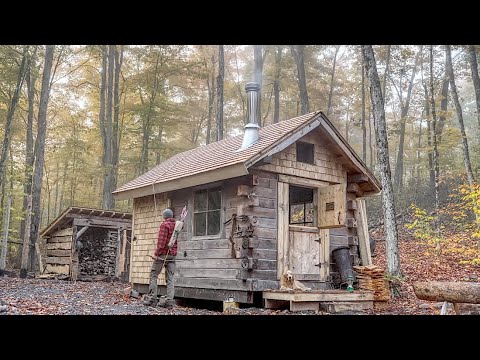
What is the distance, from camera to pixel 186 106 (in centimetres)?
2561

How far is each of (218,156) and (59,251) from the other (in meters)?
9.17

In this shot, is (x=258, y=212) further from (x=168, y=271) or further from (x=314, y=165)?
(x=168, y=271)

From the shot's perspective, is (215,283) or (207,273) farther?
(207,273)

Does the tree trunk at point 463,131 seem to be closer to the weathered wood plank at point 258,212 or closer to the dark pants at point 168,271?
the weathered wood plank at point 258,212

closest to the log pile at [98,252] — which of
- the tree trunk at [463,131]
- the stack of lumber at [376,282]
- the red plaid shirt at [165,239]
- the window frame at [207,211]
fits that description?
the window frame at [207,211]

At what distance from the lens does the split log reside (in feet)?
22.3

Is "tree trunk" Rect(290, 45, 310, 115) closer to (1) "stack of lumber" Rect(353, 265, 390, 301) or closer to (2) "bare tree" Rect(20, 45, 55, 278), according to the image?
(2) "bare tree" Rect(20, 45, 55, 278)

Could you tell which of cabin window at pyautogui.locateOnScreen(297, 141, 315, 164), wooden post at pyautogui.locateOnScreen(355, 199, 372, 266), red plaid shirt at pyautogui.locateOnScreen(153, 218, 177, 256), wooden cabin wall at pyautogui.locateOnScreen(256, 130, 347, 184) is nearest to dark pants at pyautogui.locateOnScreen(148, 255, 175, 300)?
red plaid shirt at pyautogui.locateOnScreen(153, 218, 177, 256)

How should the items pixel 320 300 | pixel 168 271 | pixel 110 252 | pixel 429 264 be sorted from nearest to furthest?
pixel 320 300 → pixel 168 271 → pixel 429 264 → pixel 110 252

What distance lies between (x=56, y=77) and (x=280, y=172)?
67.3 feet

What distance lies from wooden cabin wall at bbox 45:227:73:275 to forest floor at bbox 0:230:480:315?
1319 mm

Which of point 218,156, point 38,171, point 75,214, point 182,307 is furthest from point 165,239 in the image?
point 38,171

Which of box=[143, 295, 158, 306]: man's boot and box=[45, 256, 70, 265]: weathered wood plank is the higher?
box=[45, 256, 70, 265]: weathered wood plank
